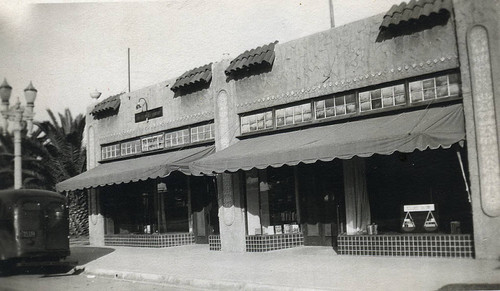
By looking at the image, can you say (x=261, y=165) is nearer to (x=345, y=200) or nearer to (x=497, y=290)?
(x=345, y=200)

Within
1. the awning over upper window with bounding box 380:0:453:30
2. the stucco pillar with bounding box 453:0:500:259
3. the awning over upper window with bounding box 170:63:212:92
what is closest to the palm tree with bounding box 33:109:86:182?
the awning over upper window with bounding box 170:63:212:92

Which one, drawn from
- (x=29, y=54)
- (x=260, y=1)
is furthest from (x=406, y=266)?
(x=29, y=54)

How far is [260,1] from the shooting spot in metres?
10.4

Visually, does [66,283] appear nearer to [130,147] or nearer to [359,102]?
[359,102]

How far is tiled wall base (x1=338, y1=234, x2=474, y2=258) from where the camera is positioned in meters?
10.5

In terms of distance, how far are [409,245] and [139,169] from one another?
8276mm

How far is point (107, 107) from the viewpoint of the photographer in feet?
63.2

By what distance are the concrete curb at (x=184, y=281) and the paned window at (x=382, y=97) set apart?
5219mm

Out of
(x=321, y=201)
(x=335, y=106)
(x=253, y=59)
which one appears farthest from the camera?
(x=253, y=59)

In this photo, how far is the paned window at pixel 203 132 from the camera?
15.6m

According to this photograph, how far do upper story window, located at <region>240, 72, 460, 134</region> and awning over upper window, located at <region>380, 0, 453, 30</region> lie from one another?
1.30 metres

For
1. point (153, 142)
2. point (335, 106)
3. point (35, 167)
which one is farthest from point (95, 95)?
point (335, 106)

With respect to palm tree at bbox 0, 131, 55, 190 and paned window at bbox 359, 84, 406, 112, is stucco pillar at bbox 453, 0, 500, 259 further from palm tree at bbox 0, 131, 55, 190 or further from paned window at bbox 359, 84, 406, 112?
palm tree at bbox 0, 131, 55, 190

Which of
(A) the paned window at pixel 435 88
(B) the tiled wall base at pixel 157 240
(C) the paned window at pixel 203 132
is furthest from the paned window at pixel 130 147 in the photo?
(A) the paned window at pixel 435 88
